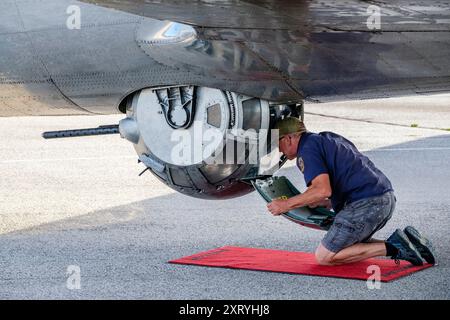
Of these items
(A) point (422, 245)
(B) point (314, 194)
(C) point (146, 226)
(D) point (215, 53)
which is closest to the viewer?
(B) point (314, 194)

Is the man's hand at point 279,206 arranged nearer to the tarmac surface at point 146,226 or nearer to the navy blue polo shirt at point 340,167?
the navy blue polo shirt at point 340,167

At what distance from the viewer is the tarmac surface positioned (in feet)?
24.9

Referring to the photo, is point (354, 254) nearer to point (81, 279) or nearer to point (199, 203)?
point (81, 279)

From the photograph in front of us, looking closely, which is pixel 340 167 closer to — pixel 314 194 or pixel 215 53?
pixel 314 194

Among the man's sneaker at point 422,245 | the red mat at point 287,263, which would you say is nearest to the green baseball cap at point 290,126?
the red mat at point 287,263

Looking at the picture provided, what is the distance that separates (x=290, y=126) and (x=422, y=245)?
4.37ft

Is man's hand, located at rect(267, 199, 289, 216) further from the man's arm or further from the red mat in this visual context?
the red mat

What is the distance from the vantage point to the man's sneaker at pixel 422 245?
8.15 m

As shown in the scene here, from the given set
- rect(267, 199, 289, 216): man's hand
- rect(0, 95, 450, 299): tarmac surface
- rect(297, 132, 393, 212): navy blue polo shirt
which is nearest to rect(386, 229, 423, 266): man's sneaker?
rect(0, 95, 450, 299): tarmac surface

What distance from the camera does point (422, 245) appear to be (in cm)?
818

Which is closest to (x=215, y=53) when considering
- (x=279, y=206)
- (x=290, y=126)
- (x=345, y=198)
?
(x=290, y=126)

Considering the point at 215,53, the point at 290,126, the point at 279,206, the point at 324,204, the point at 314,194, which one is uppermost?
the point at 215,53

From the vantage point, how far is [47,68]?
8.59m
